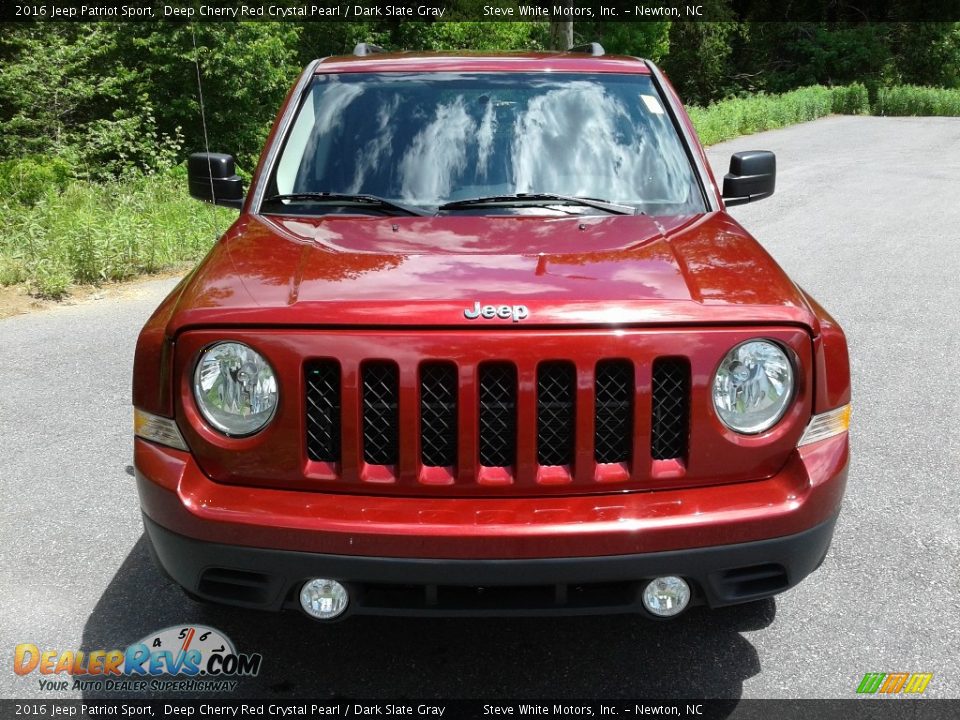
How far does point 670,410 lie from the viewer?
2.57 meters

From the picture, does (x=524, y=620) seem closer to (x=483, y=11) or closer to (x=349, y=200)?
(x=349, y=200)

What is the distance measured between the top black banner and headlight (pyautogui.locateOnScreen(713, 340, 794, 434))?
25.0 m

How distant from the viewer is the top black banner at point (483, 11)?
26.4 m

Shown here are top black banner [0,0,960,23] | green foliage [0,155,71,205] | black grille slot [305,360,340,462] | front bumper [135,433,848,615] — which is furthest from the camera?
top black banner [0,0,960,23]

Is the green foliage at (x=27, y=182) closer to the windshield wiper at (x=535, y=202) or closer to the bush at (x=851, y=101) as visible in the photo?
the windshield wiper at (x=535, y=202)

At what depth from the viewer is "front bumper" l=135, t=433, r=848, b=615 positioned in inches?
95.5

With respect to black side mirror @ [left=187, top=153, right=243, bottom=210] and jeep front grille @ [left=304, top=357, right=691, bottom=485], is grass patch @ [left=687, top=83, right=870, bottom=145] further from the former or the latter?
jeep front grille @ [left=304, top=357, right=691, bottom=485]

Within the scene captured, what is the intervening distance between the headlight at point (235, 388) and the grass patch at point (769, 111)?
75.7 feet

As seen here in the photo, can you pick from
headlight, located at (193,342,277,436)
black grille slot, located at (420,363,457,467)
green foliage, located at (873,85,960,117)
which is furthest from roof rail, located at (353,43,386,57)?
green foliage, located at (873,85,960,117)

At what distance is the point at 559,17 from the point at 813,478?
1027 inches

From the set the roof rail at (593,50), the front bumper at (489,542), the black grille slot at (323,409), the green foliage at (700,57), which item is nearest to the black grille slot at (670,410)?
the front bumper at (489,542)

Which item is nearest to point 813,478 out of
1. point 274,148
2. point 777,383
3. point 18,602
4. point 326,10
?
point 777,383

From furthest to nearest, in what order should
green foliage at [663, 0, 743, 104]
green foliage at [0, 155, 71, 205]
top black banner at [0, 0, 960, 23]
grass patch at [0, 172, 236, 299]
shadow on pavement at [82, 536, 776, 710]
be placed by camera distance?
1. green foliage at [663, 0, 743, 104]
2. top black banner at [0, 0, 960, 23]
3. green foliage at [0, 155, 71, 205]
4. grass patch at [0, 172, 236, 299]
5. shadow on pavement at [82, 536, 776, 710]

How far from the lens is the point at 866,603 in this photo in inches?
139
